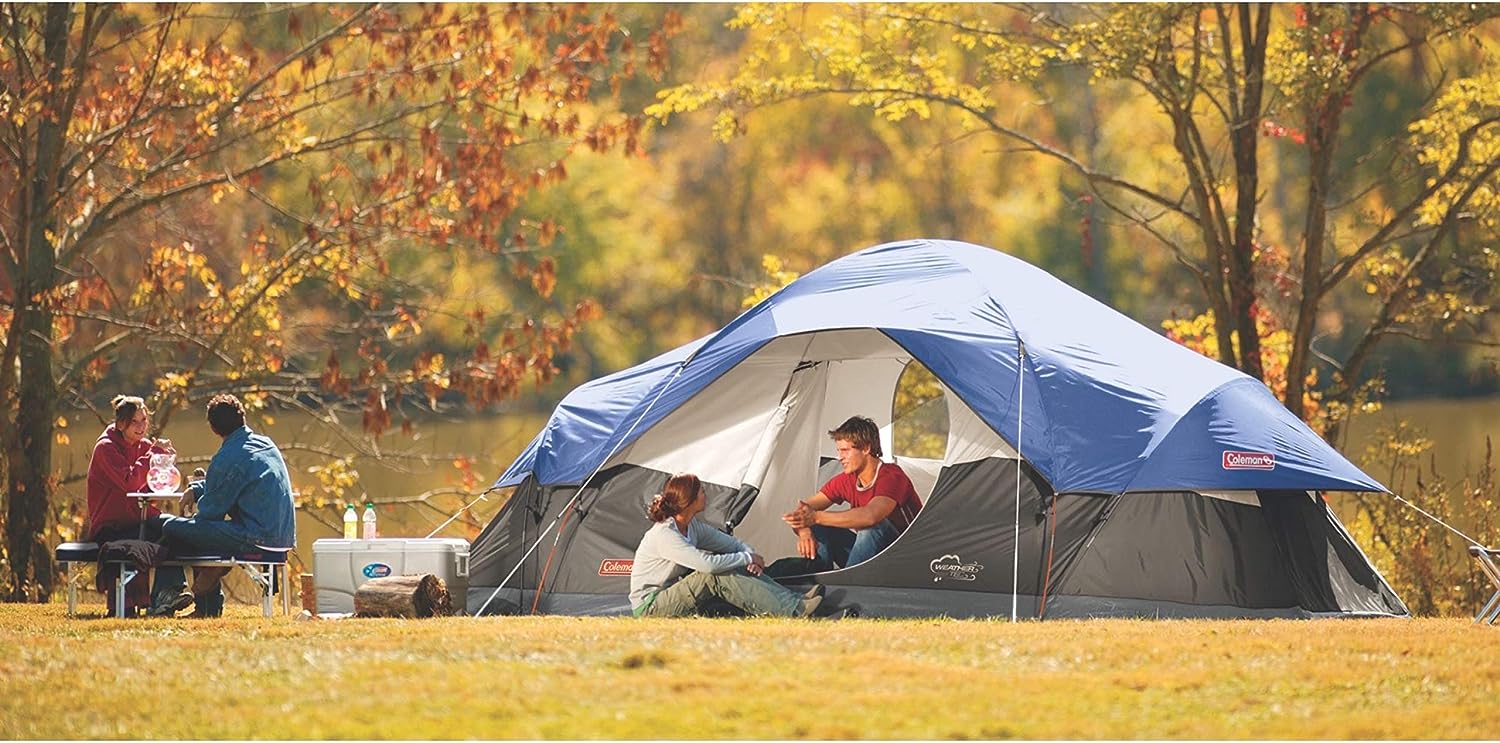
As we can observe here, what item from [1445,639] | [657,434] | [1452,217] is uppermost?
[1452,217]

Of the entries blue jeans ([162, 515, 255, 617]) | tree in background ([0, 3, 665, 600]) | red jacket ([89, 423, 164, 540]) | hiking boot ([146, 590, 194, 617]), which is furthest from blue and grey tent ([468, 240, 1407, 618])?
tree in background ([0, 3, 665, 600])

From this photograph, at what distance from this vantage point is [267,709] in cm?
653

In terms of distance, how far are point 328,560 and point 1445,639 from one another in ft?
18.1

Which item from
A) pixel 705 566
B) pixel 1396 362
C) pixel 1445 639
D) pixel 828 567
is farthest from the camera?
pixel 1396 362

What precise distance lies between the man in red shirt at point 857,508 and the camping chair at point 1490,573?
291 cm

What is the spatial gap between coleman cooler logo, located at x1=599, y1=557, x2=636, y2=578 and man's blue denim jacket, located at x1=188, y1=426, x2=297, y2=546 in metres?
1.73

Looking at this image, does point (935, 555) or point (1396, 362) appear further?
point (1396, 362)

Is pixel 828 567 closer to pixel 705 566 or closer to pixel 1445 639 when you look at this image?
pixel 705 566

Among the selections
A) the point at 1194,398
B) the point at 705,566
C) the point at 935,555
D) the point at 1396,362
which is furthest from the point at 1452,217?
the point at 1396,362

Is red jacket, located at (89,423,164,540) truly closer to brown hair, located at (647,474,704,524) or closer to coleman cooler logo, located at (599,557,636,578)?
coleman cooler logo, located at (599,557,636,578)

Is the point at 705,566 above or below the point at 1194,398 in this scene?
below

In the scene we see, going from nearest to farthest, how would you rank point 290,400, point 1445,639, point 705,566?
point 1445,639
point 705,566
point 290,400

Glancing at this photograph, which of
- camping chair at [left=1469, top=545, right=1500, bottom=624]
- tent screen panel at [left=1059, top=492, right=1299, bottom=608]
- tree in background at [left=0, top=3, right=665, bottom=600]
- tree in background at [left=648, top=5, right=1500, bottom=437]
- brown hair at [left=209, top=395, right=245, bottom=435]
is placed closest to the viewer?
camping chair at [left=1469, top=545, right=1500, bottom=624]

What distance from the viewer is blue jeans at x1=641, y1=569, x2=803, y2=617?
9617 millimetres
